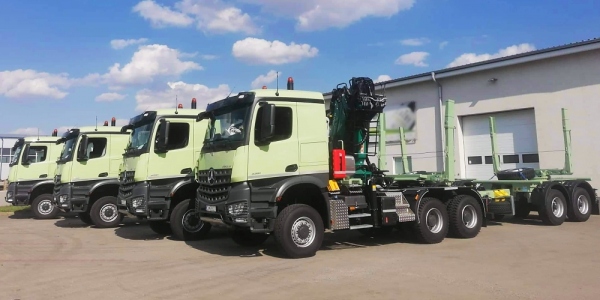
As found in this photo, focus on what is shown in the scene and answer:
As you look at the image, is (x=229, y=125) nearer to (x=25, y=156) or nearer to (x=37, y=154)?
(x=37, y=154)

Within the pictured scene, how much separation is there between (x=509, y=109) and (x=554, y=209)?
629cm

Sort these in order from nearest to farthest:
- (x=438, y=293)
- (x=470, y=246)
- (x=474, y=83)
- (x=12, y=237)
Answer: (x=438, y=293), (x=470, y=246), (x=12, y=237), (x=474, y=83)

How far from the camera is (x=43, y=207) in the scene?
16.6m

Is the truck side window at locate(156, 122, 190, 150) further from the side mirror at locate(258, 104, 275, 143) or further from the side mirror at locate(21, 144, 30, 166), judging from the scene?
the side mirror at locate(21, 144, 30, 166)

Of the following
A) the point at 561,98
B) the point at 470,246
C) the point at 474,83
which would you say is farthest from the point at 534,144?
the point at 470,246

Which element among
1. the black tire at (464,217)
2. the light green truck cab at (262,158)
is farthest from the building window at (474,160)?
the light green truck cab at (262,158)

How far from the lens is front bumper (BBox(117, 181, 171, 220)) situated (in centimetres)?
1068

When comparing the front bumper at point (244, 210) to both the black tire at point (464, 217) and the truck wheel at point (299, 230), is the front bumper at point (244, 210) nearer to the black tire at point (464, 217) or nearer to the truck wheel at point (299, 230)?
the truck wheel at point (299, 230)

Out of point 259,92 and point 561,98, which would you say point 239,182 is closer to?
point 259,92

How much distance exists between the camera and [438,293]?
5.95m

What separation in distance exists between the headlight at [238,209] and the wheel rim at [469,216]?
544 cm

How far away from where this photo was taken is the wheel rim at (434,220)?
10.3 m

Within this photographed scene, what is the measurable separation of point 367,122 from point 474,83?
11.0 meters

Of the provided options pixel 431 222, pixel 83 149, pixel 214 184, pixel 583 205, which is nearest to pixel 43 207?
pixel 83 149
